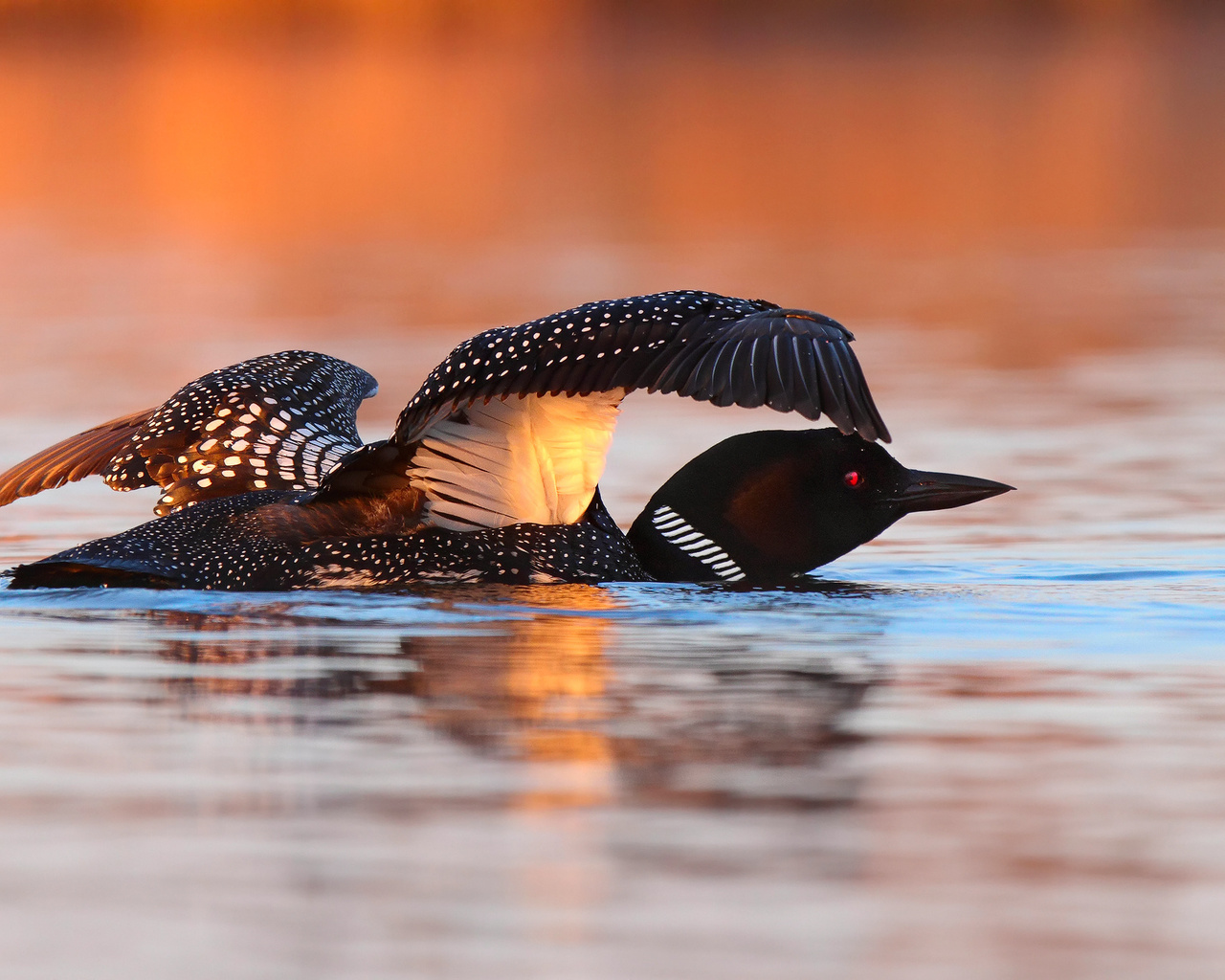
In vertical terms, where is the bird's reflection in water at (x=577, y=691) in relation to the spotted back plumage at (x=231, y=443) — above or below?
below

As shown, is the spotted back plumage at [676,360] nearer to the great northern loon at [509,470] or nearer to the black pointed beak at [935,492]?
the great northern loon at [509,470]

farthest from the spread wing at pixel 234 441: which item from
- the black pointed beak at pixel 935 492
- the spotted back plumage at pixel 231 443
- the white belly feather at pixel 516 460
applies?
the black pointed beak at pixel 935 492

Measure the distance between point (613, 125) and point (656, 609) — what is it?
76.1 feet

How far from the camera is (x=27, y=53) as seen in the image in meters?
47.4

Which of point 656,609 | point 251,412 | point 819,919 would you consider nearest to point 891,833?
point 819,919

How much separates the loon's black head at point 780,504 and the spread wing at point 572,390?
0.58 m

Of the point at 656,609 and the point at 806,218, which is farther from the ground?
the point at 806,218

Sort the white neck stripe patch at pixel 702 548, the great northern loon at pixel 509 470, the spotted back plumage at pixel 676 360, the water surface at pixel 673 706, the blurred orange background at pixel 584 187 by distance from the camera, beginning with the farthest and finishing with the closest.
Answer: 1. the blurred orange background at pixel 584 187
2. the white neck stripe patch at pixel 702 548
3. the great northern loon at pixel 509 470
4. the spotted back plumage at pixel 676 360
5. the water surface at pixel 673 706

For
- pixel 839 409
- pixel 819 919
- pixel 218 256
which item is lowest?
pixel 819 919

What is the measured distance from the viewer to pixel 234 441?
22.5 ft

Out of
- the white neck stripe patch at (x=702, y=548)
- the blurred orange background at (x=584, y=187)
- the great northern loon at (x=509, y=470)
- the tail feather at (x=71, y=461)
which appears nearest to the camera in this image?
the great northern loon at (x=509, y=470)

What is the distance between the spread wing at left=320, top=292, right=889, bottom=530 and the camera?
5324 mm

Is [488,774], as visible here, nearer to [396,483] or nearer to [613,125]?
[396,483]

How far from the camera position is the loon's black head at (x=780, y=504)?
22.6 feet
